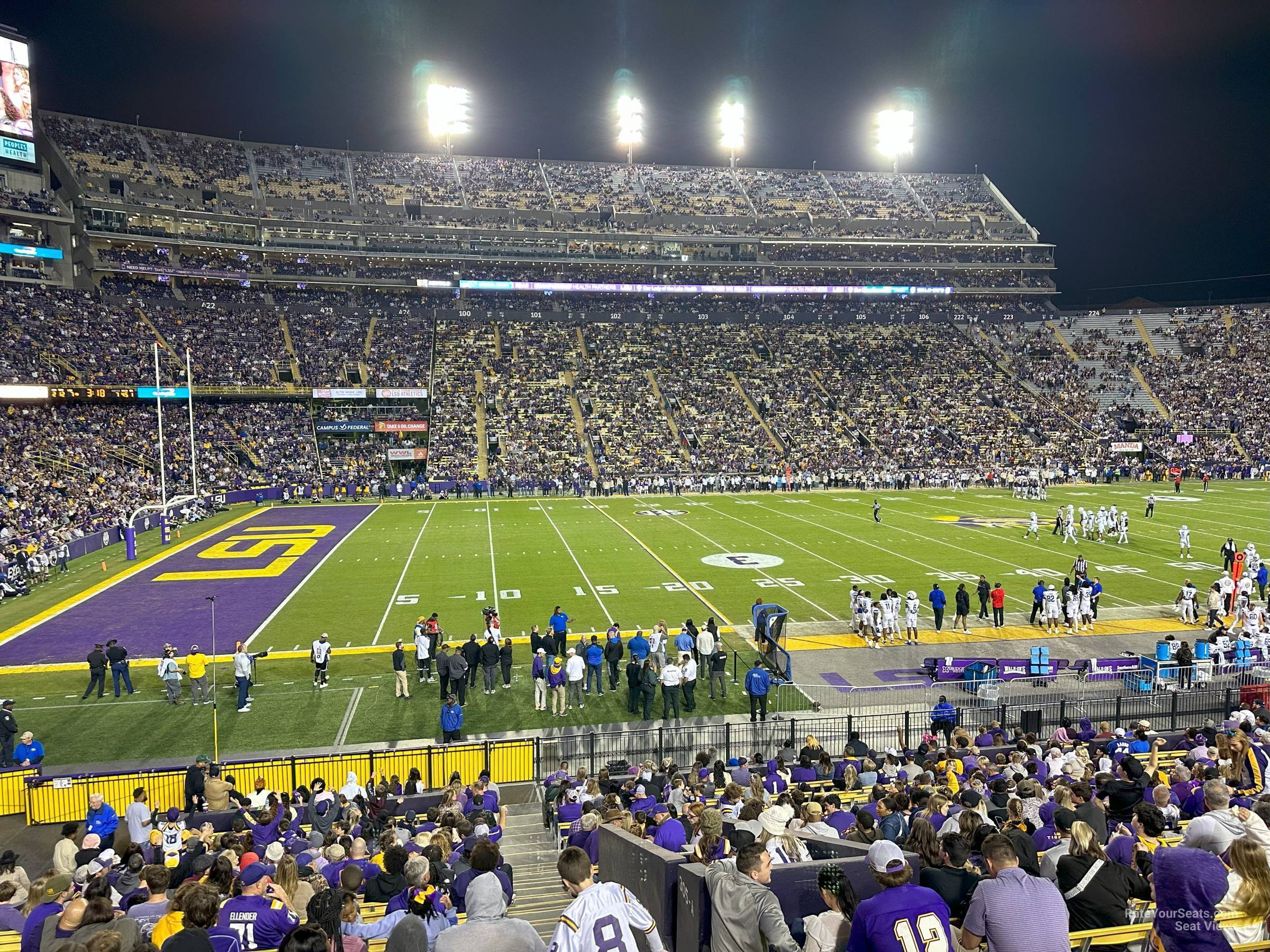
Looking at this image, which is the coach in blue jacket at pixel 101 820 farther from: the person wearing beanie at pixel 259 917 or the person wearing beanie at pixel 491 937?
the person wearing beanie at pixel 491 937

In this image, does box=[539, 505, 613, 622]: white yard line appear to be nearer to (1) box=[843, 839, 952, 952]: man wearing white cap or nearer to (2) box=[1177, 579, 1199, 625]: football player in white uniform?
(2) box=[1177, 579, 1199, 625]: football player in white uniform

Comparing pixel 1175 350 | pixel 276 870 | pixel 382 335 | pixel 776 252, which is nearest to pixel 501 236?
pixel 382 335

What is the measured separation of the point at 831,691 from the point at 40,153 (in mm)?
62315

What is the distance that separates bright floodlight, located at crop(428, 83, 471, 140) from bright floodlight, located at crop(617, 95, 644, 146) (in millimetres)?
14076

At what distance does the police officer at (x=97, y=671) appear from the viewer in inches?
609

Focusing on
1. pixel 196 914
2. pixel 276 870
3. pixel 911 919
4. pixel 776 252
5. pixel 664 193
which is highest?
pixel 664 193

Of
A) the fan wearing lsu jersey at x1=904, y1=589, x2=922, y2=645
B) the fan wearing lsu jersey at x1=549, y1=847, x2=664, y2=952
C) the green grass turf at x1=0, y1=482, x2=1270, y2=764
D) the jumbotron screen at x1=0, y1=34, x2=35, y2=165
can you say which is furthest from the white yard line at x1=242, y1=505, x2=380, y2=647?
Answer: the jumbotron screen at x1=0, y1=34, x2=35, y2=165

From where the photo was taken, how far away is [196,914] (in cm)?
414

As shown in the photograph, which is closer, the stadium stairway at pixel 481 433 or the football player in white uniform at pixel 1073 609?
the football player in white uniform at pixel 1073 609

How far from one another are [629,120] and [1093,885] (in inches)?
3098

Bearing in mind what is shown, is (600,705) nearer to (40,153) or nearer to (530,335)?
(530,335)

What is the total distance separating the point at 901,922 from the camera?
3492 mm

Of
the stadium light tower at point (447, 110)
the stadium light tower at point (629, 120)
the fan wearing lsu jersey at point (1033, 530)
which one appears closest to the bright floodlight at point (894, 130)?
the stadium light tower at point (629, 120)

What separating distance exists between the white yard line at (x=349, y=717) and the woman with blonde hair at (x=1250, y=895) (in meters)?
12.4
